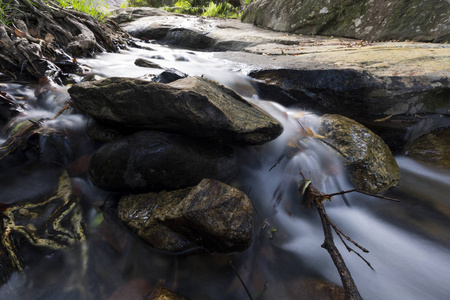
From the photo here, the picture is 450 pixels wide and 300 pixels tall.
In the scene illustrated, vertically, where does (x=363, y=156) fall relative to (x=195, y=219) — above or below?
above

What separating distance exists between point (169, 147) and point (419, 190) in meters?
2.95

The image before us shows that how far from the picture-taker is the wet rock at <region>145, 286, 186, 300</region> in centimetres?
142

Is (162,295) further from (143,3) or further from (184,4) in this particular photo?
(143,3)

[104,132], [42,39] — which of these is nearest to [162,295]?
[104,132]

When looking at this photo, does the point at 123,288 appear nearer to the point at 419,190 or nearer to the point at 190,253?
the point at 190,253

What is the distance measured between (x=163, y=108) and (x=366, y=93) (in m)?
2.73

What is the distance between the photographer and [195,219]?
5.30 feet

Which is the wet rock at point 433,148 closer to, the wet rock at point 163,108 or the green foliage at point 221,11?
the wet rock at point 163,108

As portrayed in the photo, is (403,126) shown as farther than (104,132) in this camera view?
Yes

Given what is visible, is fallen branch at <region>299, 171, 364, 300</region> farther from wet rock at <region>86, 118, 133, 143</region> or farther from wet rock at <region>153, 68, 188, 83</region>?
wet rock at <region>153, 68, 188, 83</region>

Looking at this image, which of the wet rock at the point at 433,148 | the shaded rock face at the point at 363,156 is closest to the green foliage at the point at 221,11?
the wet rock at the point at 433,148

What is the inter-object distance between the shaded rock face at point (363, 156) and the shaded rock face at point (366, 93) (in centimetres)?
47

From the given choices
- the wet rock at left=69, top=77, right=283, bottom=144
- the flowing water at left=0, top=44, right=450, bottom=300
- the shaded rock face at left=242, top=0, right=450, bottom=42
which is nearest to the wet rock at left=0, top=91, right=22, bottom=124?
the flowing water at left=0, top=44, right=450, bottom=300

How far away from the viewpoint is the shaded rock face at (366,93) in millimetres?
2848
